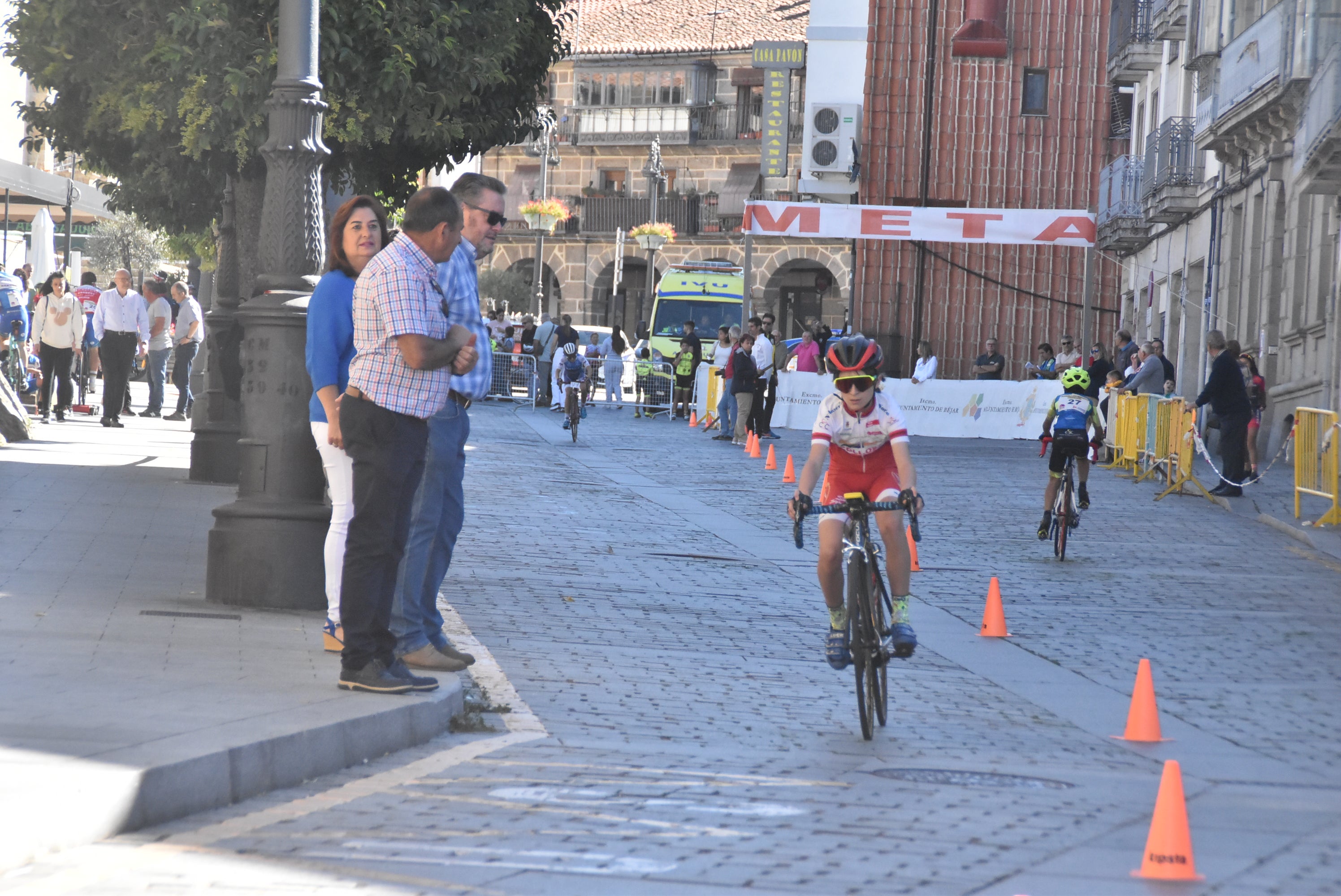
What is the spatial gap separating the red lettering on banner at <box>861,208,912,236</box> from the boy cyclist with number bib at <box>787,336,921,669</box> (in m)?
22.9

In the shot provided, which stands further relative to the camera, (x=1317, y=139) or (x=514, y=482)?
(x=1317, y=139)

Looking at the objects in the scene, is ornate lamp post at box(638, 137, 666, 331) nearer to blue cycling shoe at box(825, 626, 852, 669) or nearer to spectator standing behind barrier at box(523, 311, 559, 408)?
spectator standing behind barrier at box(523, 311, 559, 408)

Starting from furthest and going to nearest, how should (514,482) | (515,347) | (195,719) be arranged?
(515,347) → (514,482) → (195,719)

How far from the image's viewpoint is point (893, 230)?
31000mm

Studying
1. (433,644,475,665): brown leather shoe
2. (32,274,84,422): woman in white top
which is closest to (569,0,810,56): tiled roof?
(32,274,84,422): woman in white top

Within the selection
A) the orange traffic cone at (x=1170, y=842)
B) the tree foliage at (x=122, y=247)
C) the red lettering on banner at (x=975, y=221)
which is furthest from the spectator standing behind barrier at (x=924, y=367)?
the tree foliage at (x=122, y=247)

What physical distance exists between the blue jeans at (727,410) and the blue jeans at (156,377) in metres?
8.32

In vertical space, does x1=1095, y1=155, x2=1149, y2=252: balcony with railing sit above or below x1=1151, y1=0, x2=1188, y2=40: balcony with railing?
below

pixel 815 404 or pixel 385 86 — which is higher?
pixel 385 86

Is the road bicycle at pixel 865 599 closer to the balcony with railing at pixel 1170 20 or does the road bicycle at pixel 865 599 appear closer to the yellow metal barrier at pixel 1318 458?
the yellow metal barrier at pixel 1318 458

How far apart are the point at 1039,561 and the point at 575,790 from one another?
924 cm

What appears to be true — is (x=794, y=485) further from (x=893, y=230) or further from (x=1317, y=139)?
(x=893, y=230)

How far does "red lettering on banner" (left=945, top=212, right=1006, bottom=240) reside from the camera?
1224 inches

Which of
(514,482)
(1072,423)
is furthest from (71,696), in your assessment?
(514,482)
